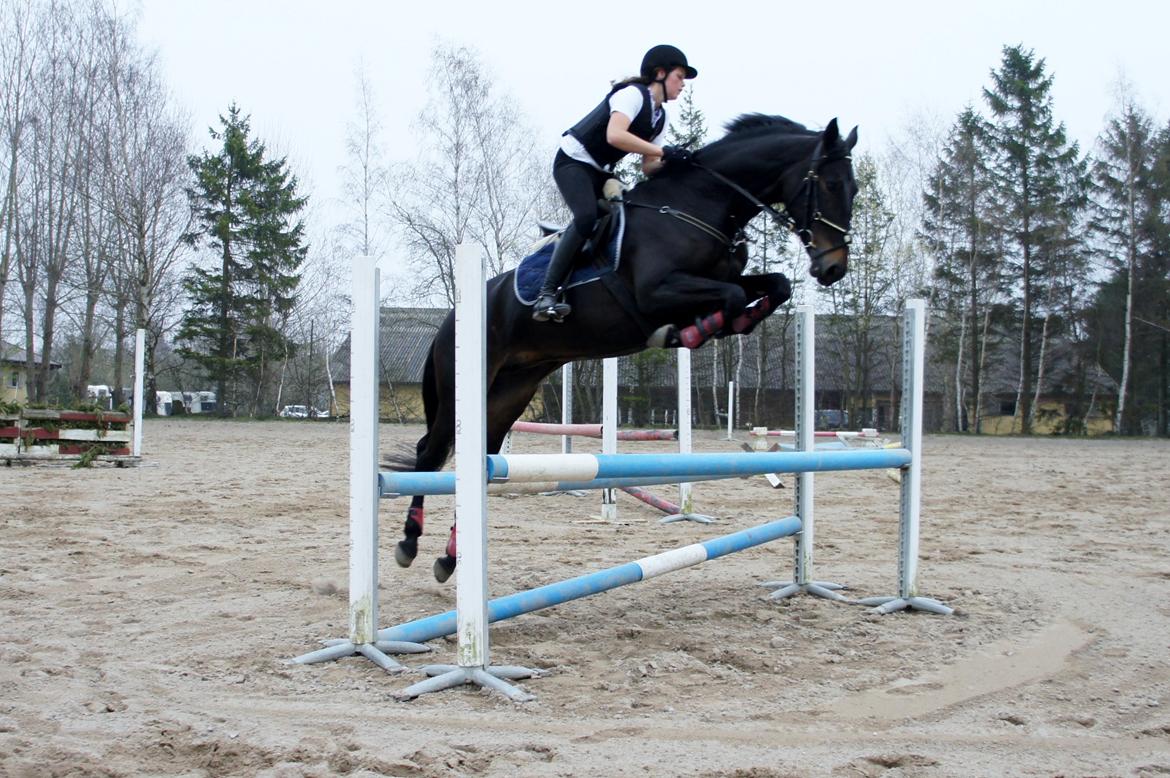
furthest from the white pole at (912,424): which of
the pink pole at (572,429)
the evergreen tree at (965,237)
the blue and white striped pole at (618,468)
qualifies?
the evergreen tree at (965,237)

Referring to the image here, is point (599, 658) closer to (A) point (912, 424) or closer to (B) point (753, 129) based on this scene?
(A) point (912, 424)

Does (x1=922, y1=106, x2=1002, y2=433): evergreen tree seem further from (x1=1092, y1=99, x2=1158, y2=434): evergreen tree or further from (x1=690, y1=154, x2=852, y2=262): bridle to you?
(x1=690, y1=154, x2=852, y2=262): bridle

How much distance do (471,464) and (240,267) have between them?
32308 mm

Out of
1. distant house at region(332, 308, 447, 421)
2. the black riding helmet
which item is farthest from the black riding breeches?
distant house at region(332, 308, 447, 421)

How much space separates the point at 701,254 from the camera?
404 centimetres

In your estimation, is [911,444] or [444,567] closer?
[444,567]

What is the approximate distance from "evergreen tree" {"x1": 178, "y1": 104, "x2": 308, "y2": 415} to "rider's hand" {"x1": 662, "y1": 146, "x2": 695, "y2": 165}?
3039 cm

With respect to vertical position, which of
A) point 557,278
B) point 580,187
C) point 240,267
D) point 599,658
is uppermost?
point 240,267

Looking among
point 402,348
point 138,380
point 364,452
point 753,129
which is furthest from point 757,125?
point 402,348

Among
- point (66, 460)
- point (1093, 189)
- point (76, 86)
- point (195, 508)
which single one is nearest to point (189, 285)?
point (76, 86)

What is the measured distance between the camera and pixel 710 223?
411cm

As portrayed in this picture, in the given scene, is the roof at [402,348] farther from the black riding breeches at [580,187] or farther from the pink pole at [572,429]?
the black riding breeches at [580,187]

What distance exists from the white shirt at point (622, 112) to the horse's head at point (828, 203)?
27.3 inches

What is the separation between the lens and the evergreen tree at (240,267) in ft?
107
